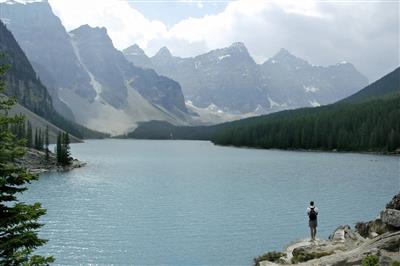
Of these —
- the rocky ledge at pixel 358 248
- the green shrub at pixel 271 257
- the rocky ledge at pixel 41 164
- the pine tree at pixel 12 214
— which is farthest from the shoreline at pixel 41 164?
the pine tree at pixel 12 214

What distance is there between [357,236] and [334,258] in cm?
894

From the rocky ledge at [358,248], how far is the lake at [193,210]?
7415 mm

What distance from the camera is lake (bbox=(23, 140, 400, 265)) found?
48.3 metres

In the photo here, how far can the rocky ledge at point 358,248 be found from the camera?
28.8m

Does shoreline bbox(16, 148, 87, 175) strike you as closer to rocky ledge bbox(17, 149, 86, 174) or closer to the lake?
rocky ledge bbox(17, 149, 86, 174)

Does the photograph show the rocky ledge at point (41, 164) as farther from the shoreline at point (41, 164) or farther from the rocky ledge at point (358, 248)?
the rocky ledge at point (358, 248)

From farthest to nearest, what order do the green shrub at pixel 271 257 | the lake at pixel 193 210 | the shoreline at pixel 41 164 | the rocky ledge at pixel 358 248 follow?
the shoreline at pixel 41 164
the lake at pixel 193 210
the green shrub at pixel 271 257
the rocky ledge at pixel 358 248

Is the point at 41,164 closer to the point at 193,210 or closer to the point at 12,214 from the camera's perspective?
the point at 193,210

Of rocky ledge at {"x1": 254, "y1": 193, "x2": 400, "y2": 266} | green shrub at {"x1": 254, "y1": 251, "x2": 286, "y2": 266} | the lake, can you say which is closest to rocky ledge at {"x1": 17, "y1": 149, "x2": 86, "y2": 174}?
the lake

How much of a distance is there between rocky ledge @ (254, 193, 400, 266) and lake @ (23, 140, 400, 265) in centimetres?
741

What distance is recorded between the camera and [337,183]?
10231cm

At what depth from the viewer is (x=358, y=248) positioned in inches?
1243

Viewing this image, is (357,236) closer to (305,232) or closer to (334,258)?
(334,258)

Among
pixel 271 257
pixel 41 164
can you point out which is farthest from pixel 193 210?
pixel 41 164
